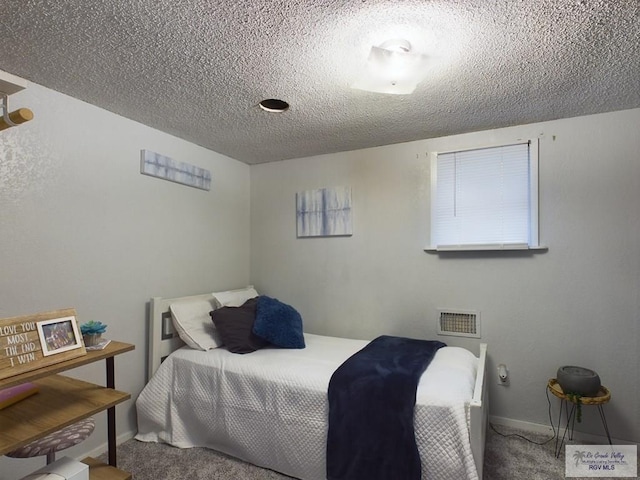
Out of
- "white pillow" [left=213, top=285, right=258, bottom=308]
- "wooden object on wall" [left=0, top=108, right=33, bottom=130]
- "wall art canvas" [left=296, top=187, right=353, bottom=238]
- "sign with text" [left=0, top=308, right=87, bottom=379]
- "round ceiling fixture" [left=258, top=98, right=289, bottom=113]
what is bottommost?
"white pillow" [left=213, top=285, right=258, bottom=308]

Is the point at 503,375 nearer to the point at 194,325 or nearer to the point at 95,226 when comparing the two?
the point at 194,325

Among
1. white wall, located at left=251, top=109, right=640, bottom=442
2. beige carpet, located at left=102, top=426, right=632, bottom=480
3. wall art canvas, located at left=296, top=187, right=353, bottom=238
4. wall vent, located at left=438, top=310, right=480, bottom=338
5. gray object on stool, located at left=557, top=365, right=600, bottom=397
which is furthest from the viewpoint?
wall art canvas, located at left=296, top=187, right=353, bottom=238

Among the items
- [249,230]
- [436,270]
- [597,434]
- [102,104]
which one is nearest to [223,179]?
[249,230]

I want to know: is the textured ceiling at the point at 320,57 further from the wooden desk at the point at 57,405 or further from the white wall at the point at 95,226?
the wooden desk at the point at 57,405

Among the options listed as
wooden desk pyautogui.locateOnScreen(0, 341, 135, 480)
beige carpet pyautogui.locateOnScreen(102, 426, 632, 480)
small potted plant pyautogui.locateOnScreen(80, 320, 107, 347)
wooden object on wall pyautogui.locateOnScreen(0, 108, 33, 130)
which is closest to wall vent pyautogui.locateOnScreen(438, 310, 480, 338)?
beige carpet pyautogui.locateOnScreen(102, 426, 632, 480)

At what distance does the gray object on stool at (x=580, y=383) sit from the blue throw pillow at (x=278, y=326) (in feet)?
5.64

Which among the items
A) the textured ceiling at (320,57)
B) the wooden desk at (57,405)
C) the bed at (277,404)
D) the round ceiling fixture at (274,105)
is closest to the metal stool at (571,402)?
the bed at (277,404)

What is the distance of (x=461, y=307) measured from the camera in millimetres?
2756

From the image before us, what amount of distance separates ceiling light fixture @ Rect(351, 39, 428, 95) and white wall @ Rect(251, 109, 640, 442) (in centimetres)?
125

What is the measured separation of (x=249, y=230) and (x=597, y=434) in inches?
128

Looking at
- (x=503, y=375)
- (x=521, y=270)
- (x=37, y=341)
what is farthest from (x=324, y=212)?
(x=37, y=341)

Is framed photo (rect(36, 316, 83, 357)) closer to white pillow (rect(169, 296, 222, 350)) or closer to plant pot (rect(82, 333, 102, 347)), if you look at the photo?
plant pot (rect(82, 333, 102, 347))

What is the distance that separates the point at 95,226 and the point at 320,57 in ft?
5.67

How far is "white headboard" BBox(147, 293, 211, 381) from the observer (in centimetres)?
251
